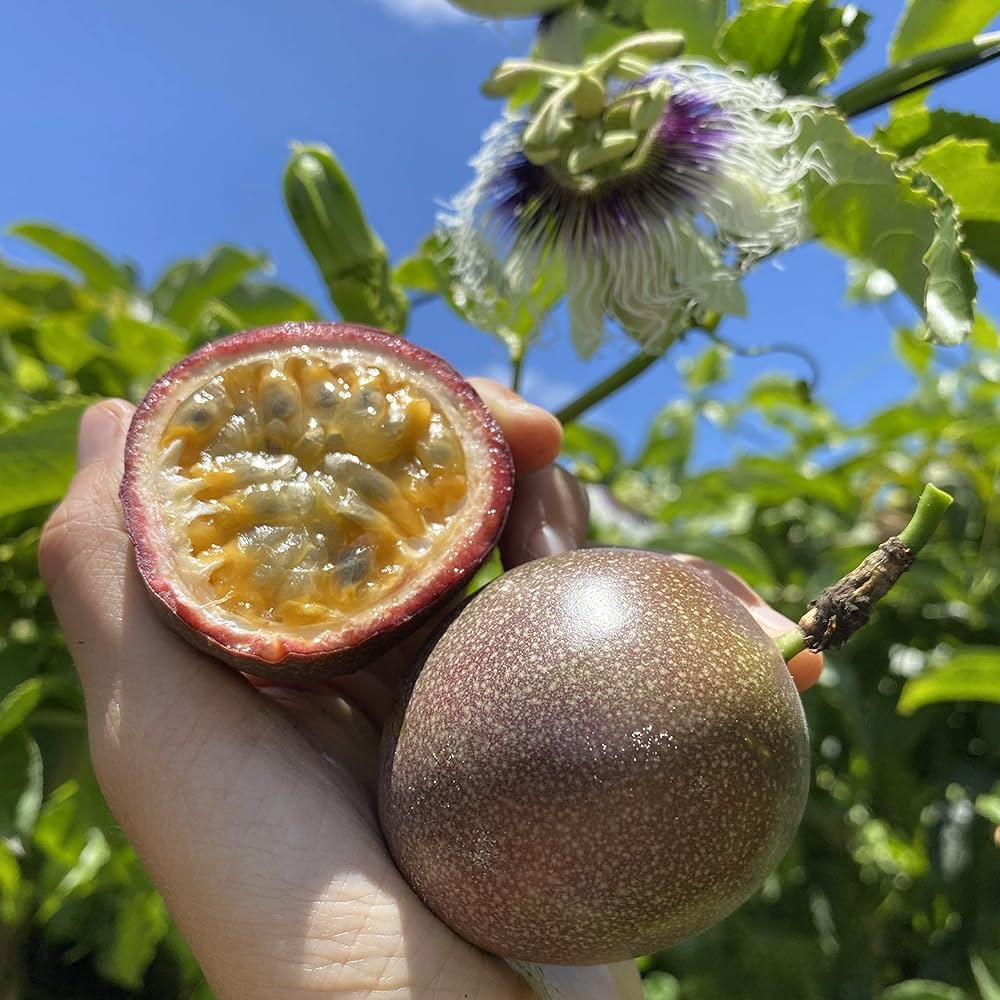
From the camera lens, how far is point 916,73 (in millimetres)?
1537

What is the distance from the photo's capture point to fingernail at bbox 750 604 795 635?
137 cm

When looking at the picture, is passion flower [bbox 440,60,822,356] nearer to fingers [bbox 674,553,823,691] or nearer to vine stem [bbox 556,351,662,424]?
vine stem [bbox 556,351,662,424]

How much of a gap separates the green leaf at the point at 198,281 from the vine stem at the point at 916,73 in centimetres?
132

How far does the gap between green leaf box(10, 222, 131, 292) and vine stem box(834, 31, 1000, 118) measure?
183 cm

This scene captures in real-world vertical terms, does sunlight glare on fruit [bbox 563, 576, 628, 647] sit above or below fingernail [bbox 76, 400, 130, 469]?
below

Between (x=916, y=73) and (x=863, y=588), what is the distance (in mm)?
870

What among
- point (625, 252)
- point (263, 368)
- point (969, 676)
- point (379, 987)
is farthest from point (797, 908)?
point (263, 368)

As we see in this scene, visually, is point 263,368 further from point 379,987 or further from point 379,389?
point 379,987

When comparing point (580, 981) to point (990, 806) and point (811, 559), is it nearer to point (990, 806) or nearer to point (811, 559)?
point (990, 806)

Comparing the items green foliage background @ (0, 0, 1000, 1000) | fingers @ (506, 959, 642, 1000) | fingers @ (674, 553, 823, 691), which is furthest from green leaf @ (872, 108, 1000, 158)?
fingers @ (506, 959, 642, 1000)

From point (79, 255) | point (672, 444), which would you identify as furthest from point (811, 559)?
point (79, 255)

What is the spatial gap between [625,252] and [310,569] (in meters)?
0.76

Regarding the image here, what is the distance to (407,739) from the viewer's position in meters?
1.21

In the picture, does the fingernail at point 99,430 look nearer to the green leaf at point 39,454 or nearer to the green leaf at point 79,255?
the green leaf at point 39,454
